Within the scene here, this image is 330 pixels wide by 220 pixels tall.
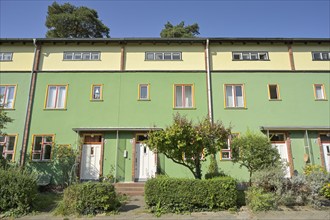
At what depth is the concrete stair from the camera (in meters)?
11.8

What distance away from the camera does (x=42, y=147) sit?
13.6 meters

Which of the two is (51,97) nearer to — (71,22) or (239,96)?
(239,96)

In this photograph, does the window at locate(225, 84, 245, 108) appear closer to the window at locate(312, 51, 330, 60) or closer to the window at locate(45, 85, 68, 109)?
the window at locate(312, 51, 330, 60)

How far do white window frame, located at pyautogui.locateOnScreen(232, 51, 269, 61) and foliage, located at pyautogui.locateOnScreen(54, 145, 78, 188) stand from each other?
1152 cm

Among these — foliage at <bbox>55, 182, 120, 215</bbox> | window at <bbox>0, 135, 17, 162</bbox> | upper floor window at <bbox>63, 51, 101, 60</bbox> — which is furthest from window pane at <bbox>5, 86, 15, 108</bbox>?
foliage at <bbox>55, 182, 120, 215</bbox>

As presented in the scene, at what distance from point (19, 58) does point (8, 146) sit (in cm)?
567

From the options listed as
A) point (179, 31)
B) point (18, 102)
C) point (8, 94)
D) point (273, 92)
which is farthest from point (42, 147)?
point (179, 31)

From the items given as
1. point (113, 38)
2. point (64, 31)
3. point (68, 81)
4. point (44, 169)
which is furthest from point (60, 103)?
point (64, 31)

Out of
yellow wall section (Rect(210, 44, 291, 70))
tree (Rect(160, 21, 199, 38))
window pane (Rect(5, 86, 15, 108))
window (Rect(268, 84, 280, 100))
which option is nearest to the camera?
window pane (Rect(5, 86, 15, 108))

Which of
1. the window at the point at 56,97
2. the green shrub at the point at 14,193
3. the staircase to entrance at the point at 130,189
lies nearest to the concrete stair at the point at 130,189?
the staircase to entrance at the point at 130,189

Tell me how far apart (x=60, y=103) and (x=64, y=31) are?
53.9 ft

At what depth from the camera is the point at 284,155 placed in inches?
537

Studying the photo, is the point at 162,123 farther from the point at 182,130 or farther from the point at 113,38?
the point at 113,38

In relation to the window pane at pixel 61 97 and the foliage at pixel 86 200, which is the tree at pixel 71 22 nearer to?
the window pane at pixel 61 97
